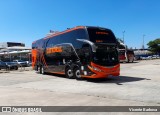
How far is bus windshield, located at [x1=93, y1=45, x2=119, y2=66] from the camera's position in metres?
15.2

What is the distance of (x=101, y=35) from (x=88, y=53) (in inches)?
64.2

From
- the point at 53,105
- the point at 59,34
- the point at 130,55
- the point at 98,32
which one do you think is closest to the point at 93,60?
the point at 98,32

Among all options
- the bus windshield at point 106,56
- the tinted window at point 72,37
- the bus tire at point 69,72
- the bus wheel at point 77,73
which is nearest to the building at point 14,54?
the tinted window at point 72,37

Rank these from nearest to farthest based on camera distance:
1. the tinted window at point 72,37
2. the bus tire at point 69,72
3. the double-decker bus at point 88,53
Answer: the double-decker bus at point 88,53 → the tinted window at point 72,37 → the bus tire at point 69,72

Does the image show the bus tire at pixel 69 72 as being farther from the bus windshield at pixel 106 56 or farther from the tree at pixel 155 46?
the tree at pixel 155 46

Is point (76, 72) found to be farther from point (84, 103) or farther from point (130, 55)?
point (130, 55)

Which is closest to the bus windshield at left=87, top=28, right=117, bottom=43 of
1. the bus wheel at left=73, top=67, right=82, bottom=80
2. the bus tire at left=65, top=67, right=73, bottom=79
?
the bus wheel at left=73, top=67, right=82, bottom=80

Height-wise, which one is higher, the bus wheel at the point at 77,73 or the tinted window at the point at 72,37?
the tinted window at the point at 72,37

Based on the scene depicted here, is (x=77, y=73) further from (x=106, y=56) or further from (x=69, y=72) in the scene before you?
(x=106, y=56)

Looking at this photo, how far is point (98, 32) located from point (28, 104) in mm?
8565

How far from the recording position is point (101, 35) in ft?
52.4

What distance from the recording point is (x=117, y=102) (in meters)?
8.72

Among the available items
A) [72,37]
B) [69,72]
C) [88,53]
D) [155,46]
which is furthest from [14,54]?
[88,53]

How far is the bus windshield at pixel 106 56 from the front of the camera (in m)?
15.2
